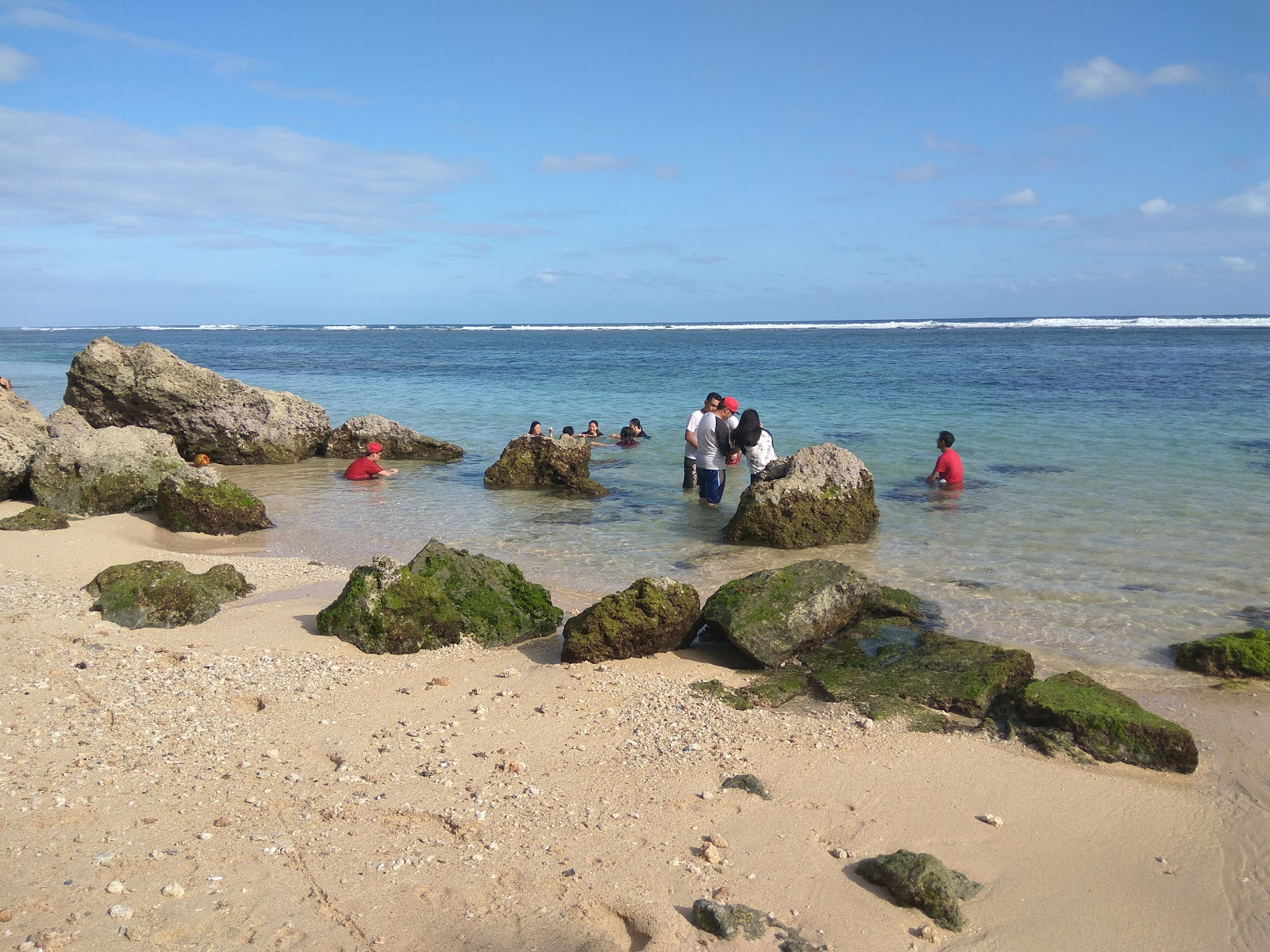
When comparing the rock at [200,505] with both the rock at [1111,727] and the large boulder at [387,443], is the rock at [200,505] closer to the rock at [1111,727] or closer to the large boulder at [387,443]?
the large boulder at [387,443]

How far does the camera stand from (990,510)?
41.4ft

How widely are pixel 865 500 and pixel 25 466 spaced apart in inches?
444

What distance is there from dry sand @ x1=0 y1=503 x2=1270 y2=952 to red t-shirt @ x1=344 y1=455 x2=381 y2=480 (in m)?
9.18

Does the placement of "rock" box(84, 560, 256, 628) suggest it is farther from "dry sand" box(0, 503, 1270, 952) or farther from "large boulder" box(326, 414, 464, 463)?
"large boulder" box(326, 414, 464, 463)

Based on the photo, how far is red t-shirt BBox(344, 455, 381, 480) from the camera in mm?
15914

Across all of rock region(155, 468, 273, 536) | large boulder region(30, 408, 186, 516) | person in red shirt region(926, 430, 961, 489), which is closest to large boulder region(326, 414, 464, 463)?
large boulder region(30, 408, 186, 516)

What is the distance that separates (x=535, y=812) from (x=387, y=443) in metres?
14.8

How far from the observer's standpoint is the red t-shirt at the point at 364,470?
1591cm

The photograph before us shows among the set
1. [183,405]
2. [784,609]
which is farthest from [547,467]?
[784,609]

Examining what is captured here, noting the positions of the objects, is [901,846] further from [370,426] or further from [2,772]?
[370,426]

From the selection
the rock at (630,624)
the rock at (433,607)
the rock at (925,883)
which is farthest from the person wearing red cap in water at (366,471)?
the rock at (925,883)

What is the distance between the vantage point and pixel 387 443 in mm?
18391

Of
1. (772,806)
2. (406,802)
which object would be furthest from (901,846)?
(406,802)

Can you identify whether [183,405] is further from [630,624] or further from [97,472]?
[630,624]
